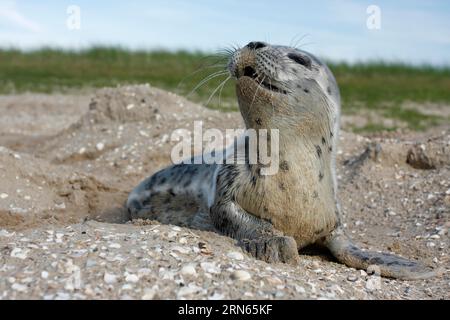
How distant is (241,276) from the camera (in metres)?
3.60

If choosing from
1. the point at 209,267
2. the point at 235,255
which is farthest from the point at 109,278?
the point at 235,255

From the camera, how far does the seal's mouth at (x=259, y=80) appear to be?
14.7ft

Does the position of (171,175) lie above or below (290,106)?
below

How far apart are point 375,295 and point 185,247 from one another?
1.06m

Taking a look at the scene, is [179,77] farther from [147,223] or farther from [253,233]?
[253,233]

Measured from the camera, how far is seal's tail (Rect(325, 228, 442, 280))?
456 centimetres

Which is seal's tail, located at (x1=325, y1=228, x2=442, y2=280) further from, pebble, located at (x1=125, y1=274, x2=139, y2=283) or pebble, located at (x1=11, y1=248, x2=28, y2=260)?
pebble, located at (x1=11, y1=248, x2=28, y2=260)

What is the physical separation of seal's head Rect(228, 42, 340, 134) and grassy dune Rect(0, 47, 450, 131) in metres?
7.46

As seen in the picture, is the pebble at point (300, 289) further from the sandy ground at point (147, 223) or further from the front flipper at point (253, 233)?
the front flipper at point (253, 233)

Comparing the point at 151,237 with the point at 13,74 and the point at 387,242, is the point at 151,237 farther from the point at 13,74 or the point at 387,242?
the point at 13,74
